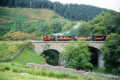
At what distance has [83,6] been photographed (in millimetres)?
104250

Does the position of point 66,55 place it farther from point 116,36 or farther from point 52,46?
point 116,36

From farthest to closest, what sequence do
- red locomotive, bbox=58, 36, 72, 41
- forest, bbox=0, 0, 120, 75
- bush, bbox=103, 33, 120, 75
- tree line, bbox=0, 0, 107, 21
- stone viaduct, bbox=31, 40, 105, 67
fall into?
tree line, bbox=0, 0, 107, 21 < red locomotive, bbox=58, 36, 72, 41 < stone viaduct, bbox=31, 40, 105, 67 < forest, bbox=0, 0, 120, 75 < bush, bbox=103, 33, 120, 75

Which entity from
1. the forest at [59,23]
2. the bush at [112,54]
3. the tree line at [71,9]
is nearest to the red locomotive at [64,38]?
the forest at [59,23]

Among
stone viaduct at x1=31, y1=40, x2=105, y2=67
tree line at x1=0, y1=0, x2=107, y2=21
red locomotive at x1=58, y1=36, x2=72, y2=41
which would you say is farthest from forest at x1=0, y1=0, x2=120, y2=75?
red locomotive at x1=58, y1=36, x2=72, y2=41

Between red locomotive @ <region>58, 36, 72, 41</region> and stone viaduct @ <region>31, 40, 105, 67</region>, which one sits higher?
red locomotive @ <region>58, 36, 72, 41</region>

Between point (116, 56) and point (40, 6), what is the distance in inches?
3641

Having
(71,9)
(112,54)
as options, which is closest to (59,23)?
(71,9)

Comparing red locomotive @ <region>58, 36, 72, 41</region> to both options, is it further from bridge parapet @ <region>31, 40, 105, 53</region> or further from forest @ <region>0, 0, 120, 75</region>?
forest @ <region>0, 0, 120, 75</region>

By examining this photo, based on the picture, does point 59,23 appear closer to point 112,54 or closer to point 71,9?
point 71,9

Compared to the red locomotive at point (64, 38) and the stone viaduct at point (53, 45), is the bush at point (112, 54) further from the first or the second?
the red locomotive at point (64, 38)

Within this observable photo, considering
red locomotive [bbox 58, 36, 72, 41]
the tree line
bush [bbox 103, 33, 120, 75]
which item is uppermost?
the tree line

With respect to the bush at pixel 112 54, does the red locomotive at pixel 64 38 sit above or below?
above

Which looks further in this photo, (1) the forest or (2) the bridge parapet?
(2) the bridge parapet

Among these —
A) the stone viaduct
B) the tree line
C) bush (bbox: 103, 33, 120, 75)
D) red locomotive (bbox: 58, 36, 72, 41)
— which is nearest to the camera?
bush (bbox: 103, 33, 120, 75)
